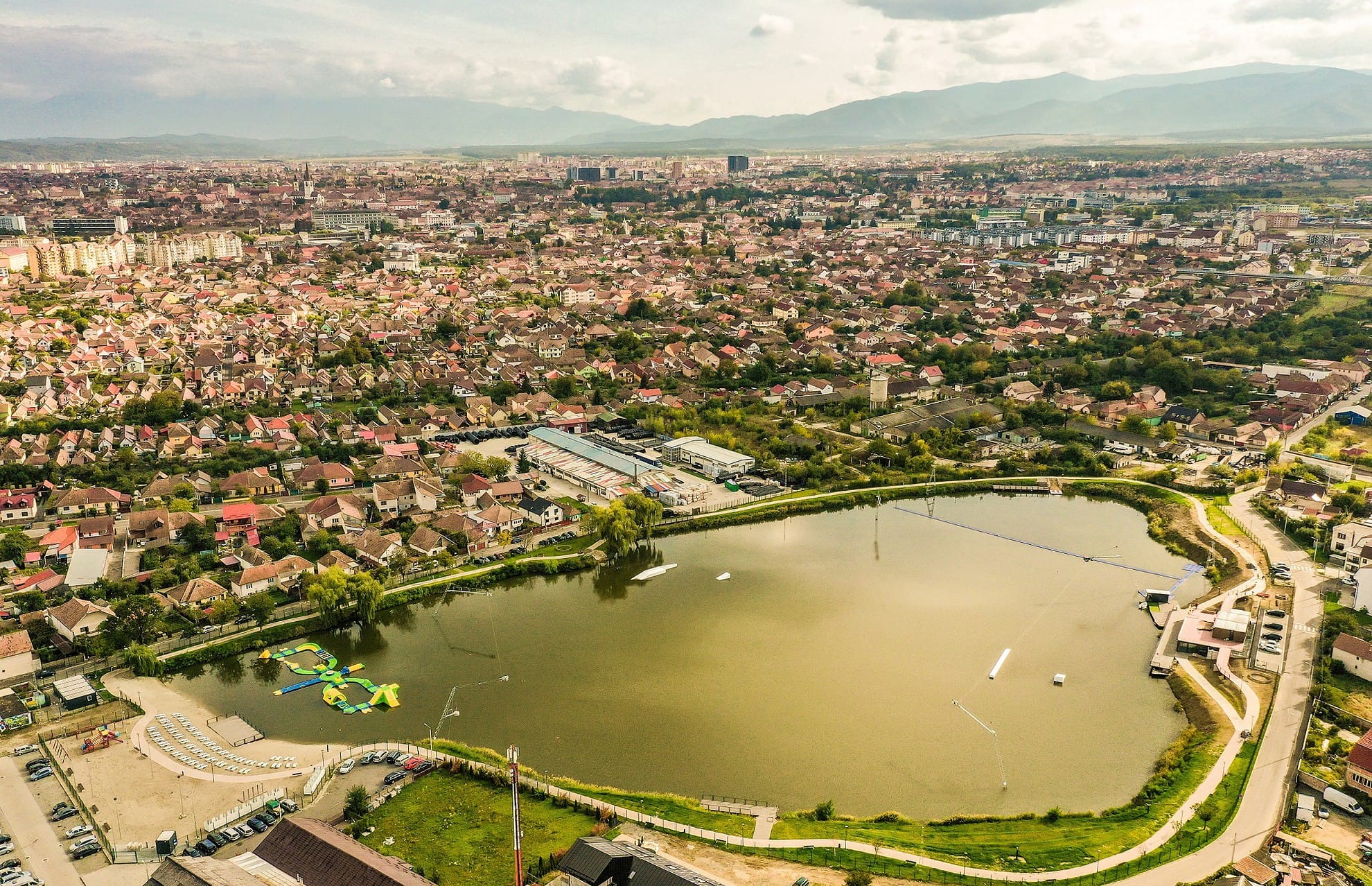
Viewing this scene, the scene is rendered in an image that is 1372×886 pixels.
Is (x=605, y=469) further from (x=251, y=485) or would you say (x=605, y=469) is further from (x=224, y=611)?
(x=224, y=611)

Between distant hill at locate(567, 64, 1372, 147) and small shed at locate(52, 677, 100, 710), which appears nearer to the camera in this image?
small shed at locate(52, 677, 100, 710)

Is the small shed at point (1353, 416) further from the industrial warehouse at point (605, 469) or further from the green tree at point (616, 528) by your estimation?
the green tree at point (616, 528)

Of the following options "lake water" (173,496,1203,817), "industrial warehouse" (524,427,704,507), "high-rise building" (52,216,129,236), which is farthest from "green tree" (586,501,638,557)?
"high-rise building" (52,216,129,236)

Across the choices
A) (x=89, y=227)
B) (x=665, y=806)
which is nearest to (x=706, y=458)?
(x=665, y=806)

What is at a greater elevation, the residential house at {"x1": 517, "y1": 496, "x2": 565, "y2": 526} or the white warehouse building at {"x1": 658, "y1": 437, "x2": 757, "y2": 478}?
the white warehouse building at {"x1": 658, "y1": 437, "x2": 757, "y2": 478}

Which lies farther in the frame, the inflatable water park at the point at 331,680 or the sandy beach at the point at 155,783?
the inflatable water park at the point at 331,680

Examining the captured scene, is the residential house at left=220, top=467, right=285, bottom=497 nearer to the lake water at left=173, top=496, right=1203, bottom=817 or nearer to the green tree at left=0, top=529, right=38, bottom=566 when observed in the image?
the green tree at left=0, top=529, right=38, bottom=566

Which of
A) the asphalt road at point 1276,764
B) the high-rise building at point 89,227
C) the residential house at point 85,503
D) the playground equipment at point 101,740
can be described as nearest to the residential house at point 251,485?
the residential house at point 85,503

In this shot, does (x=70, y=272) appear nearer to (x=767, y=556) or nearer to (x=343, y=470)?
(x=343, y=470)
